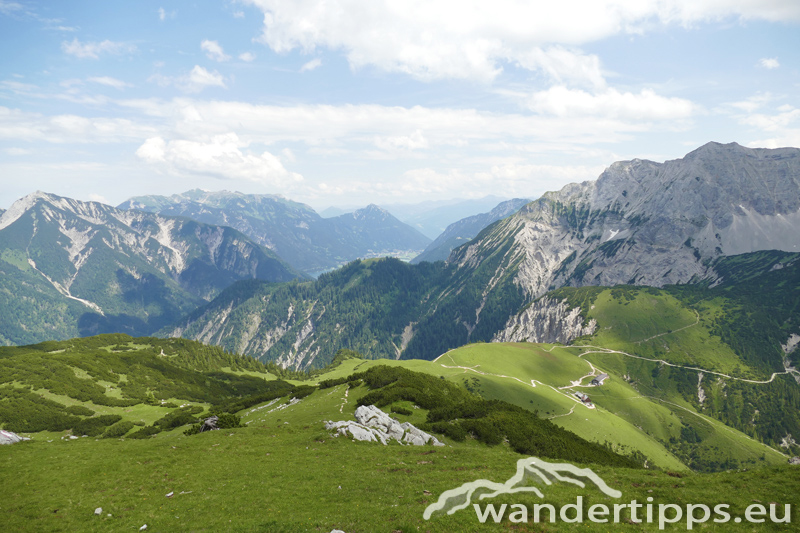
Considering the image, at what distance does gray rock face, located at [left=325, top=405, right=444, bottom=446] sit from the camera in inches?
1978

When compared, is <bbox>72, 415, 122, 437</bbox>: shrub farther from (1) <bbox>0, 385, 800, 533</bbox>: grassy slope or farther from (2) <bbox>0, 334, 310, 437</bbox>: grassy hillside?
(1) <bbox>0, 385, 800, 533</bbox>: grassy slope

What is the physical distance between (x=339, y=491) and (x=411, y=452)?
13080 millimetres

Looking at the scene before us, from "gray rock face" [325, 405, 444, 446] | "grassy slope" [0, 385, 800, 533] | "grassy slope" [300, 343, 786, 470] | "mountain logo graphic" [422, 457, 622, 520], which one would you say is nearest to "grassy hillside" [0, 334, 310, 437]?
"grassy slope" [0, 385, 800, 533]

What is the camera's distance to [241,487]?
35.1 m

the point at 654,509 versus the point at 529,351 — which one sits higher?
the point at 654,509

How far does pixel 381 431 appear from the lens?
52656mm

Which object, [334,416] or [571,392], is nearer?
[334,416]

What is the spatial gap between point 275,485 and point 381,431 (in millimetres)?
19757

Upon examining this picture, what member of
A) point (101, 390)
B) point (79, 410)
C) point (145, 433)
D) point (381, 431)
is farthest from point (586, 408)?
point (101, 390)

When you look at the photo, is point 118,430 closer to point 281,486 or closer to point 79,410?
point 79,410

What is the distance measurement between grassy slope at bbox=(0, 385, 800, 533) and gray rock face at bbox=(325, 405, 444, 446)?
289cm

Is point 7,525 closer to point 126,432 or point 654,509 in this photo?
point 654,509

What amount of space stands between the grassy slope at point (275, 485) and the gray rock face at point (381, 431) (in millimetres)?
2889

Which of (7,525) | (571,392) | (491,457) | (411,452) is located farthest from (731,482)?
(571,392)
